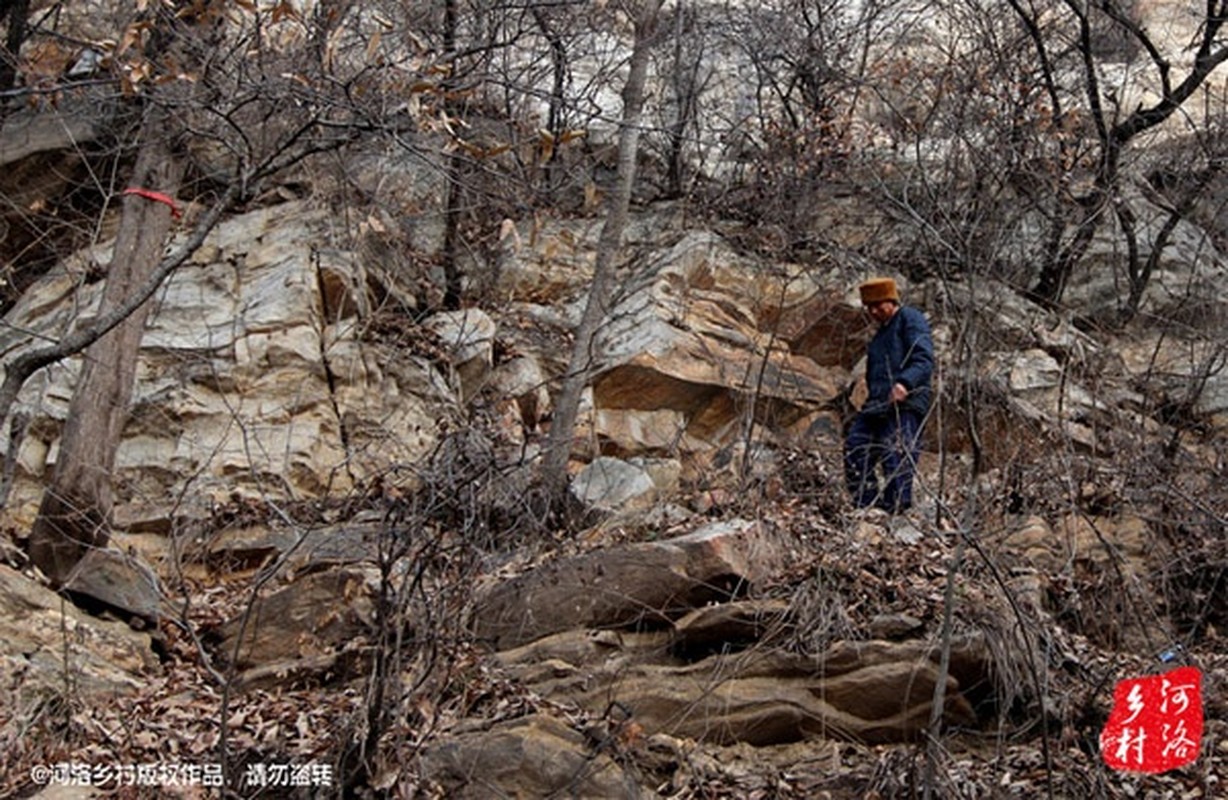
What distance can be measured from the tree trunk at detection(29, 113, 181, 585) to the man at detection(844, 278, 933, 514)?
484 centimetres

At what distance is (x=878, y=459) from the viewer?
8609 millimetres

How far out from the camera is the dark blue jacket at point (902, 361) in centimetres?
848

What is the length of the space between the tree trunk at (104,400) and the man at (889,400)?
484cm

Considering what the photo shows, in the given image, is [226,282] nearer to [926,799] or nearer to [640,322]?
[640,322]

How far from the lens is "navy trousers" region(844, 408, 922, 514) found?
812 centimetres

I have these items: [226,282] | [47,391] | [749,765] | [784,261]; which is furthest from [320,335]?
[749,765]

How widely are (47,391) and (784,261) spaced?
6477 mm

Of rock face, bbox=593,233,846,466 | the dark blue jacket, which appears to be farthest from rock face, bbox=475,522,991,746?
rock face, bbox=593,233,846,466

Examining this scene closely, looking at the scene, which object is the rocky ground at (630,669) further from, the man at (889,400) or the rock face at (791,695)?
the man at (889,400)

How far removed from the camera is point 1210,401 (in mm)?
10195

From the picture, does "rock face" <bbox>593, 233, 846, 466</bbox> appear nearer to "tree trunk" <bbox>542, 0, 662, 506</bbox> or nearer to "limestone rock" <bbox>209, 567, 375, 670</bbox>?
"tree trunk" <bbox>542, 0, 662, 506</bbox>

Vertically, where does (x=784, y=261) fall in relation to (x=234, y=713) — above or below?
above

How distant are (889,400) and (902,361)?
35 cm

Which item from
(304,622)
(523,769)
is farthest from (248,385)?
(523,769)
